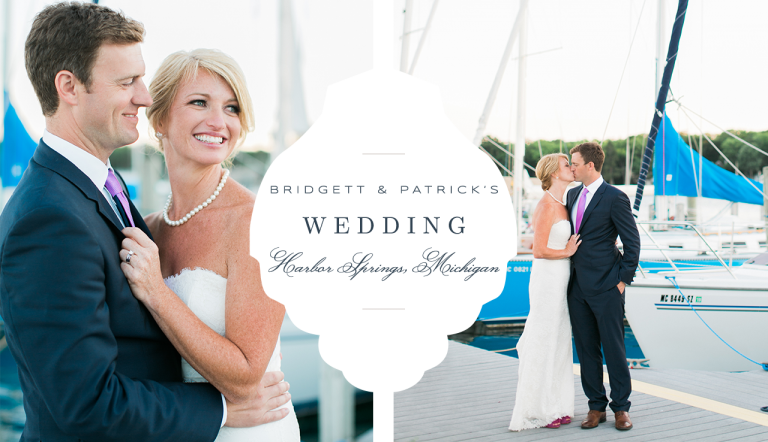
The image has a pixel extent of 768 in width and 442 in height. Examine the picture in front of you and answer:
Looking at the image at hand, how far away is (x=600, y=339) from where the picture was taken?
291 centimetres

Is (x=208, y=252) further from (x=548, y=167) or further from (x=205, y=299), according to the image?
(x=548, y=167)

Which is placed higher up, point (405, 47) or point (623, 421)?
point (405, 47)

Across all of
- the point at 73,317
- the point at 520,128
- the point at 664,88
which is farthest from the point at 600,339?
the point at 520,128

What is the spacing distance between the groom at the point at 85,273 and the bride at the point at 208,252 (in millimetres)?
41

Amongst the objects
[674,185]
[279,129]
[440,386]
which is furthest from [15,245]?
[674,185]

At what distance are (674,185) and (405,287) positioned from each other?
316 inches

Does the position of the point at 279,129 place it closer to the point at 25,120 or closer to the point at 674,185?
the point at 25,120

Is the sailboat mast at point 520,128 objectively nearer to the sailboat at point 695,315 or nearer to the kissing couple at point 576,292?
the sailboat at point 695,315

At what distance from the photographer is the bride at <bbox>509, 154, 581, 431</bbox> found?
112 inches

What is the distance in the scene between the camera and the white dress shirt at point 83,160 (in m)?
0.86

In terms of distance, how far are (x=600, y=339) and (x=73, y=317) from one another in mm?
2700

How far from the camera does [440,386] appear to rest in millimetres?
3883

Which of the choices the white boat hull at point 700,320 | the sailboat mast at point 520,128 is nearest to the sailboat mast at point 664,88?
the white boat hull at point 700,320

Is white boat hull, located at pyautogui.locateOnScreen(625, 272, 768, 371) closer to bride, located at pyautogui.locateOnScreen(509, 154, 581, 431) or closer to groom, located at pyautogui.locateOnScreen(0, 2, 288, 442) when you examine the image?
bride, located at pyautogui.locateOnScreen(509, 154, 581, 431)
